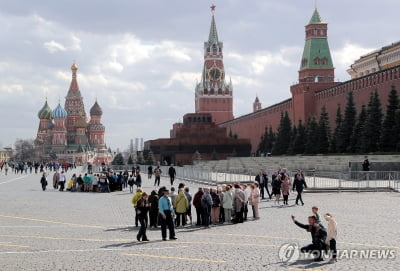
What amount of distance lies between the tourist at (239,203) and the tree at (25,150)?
109377 mm

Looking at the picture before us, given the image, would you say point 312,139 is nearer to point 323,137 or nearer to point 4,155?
point 323,137

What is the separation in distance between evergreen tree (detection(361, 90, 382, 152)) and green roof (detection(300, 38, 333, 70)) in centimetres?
3156

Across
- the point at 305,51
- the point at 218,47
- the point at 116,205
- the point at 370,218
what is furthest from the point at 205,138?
the point at 370,218

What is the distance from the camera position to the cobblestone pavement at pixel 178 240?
8.48 metres

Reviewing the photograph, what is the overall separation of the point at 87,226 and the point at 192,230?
2227mm

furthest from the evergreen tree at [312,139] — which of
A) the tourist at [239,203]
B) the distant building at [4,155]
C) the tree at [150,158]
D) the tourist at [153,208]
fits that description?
the distant building at [4,155]

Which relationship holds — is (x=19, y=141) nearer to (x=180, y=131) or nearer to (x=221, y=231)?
(x=180, y=131)

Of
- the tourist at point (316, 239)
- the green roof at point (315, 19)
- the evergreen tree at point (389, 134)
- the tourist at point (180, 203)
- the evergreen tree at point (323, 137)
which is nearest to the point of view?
the tourist at point (316, 239)

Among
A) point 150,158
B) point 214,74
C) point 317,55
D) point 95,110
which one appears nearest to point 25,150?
point 95,110

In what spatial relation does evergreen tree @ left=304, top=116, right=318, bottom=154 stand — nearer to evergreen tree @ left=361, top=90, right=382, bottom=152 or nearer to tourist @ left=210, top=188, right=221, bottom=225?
evergreen tree @ left=361, top=90, right=382, bottom=152

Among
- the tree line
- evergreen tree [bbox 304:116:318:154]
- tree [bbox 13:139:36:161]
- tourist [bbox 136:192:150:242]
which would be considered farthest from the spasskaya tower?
tourist [bbox 136:192:150:242]

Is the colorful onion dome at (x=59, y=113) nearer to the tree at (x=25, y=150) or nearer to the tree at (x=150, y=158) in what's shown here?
the tree at (x=25, y=150)

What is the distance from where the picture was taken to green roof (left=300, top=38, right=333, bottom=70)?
222 ft

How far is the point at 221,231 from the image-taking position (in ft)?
40.0
